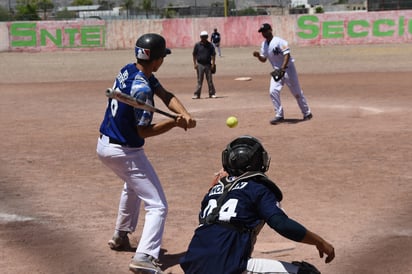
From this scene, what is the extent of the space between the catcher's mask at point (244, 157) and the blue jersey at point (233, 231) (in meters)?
0.10

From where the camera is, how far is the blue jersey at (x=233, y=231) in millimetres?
4082

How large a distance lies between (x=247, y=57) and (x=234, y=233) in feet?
108

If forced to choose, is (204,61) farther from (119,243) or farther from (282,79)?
(119,243)

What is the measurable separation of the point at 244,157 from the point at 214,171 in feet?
21.5

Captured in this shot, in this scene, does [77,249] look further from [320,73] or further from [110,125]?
[320,73]

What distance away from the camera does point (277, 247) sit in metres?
7.18

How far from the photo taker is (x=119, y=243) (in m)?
7.27

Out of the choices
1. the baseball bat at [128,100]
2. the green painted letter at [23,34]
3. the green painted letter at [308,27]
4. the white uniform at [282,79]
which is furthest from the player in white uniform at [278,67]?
the green painted letter at [23,34]

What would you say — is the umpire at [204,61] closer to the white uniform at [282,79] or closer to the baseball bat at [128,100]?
the white uniform at [282,79]

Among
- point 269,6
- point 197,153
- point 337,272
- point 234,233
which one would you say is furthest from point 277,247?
point 269,6

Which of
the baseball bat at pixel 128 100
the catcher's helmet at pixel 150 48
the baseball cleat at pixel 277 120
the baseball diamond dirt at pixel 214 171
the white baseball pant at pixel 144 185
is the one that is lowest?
the baseball diamond dirt at pixel 214 171

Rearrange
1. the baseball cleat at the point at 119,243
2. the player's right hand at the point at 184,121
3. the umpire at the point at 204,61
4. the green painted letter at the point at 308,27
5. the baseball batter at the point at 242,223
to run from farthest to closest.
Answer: the green painted letter at the point at 308,27
the umpire at the point at 204,61
the baseball cleat at the point at 119,243
the player's right hand at the point at 184,121
the baseball batter at the point at 242,223

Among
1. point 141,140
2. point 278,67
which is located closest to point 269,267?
point 141,140

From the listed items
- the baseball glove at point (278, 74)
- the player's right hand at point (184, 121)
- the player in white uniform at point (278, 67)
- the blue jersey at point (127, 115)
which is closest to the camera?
the player's right hand at point (184, 121)
